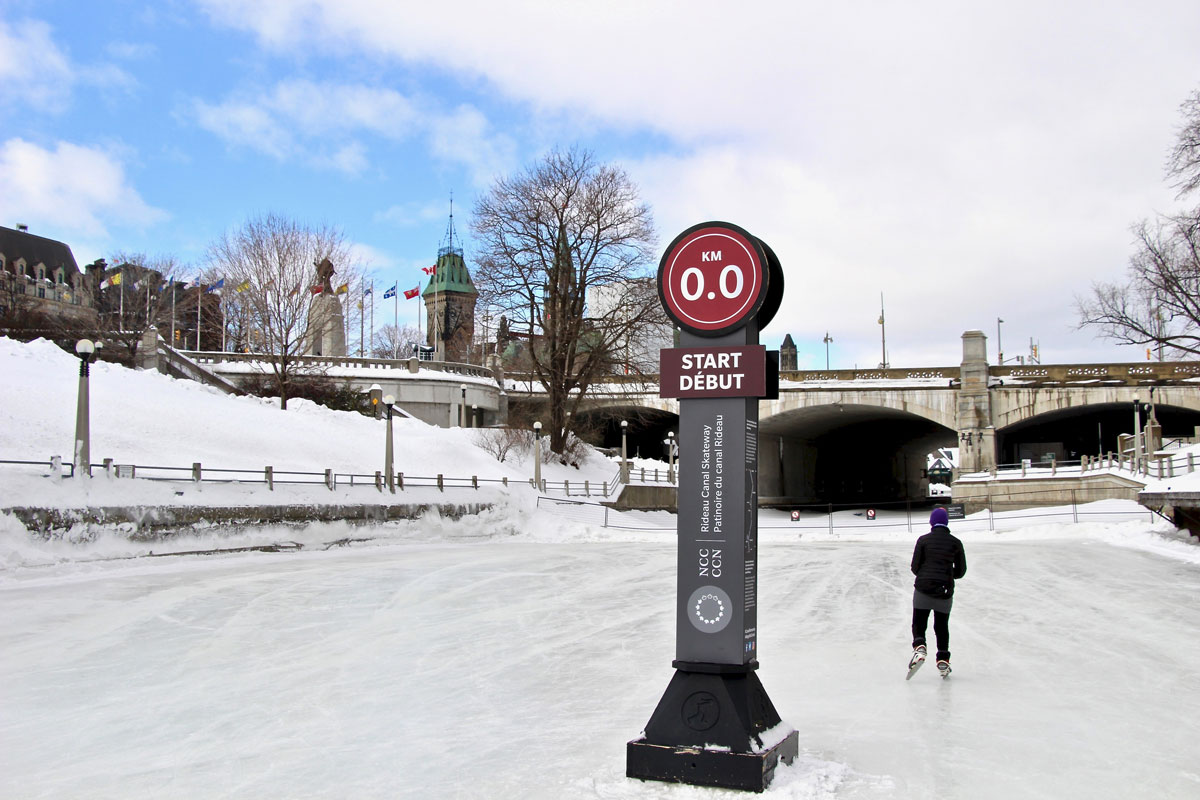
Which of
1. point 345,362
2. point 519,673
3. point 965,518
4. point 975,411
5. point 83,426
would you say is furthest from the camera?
point 345,362

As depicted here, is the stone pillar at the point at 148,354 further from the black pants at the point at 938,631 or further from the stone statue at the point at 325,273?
the black pants at the point at 938,631

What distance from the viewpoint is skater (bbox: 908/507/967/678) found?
960 cm

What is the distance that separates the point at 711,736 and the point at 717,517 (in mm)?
1340

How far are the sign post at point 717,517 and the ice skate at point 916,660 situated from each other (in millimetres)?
3688

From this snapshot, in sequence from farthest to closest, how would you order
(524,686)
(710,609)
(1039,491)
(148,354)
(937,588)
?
(1039,491) < (148,354) < (937,588) < (524,686) < (710,609)

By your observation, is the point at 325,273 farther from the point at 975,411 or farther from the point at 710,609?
the point at 710,609

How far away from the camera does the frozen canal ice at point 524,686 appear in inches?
250

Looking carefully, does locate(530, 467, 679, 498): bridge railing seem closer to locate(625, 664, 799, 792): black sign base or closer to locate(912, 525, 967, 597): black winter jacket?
locate(912, 525, 967, 597): black winter jacket

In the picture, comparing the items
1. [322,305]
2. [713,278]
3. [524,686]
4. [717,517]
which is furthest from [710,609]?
[322,305]

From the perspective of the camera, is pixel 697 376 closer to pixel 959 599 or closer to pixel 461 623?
pixel 461 623

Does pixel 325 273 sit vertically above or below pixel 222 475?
above

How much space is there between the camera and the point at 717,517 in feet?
20.4

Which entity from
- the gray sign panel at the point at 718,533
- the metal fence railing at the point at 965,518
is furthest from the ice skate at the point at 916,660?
the metal fence railing at the point at 965,518

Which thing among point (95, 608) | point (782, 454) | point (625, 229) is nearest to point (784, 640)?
point (95, 608)
